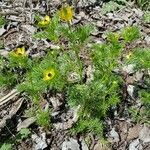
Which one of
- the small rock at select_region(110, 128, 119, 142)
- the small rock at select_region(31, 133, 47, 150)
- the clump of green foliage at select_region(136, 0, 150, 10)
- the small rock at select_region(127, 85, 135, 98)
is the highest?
the clump of green foliage at select_region(136, 0, 150, 10)

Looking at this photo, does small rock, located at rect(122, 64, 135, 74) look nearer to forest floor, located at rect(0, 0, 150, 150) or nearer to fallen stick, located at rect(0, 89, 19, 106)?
forest floor, located at rect(0, 0, 150, 150)

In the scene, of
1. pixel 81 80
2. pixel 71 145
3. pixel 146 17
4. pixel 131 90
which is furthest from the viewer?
pixel 146 17

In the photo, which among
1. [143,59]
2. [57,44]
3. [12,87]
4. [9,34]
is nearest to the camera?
[143,59]

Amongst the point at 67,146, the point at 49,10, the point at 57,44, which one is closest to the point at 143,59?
the point at 67,146

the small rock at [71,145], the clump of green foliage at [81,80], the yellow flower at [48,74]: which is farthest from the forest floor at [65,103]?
the yellow flower at [48,74]

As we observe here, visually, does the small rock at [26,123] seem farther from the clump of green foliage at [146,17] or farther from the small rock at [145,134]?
the clump of green foliage at [146,17]

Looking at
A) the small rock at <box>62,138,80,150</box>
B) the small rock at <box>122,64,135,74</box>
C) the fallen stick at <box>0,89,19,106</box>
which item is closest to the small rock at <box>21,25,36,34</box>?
the fallen stick at <box>0,89,19,106</box>

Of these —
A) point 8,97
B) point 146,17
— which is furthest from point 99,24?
point 8,97

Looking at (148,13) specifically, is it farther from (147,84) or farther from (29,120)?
(29,120)

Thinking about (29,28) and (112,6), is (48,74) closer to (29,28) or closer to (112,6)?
(29,28)
